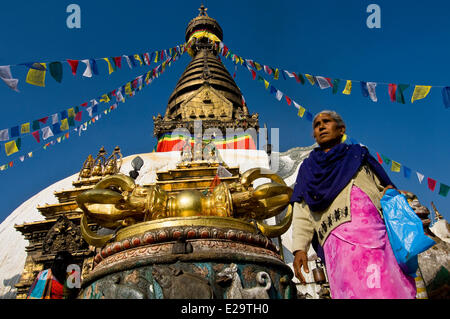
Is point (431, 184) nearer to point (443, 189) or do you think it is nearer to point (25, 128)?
point (443, 189)

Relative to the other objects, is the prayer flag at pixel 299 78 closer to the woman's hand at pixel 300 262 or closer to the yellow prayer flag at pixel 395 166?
the yellow prayer flag at pixel 395 166

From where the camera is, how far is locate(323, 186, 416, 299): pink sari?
144 cm

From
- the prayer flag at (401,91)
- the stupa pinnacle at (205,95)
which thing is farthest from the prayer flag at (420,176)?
the stupa pinnacle at (205,95)

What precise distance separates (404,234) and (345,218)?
0.96 feet

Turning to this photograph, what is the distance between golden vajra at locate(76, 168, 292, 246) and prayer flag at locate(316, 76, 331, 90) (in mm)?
4470

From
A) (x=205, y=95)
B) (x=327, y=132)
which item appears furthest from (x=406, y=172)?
(x=205, y=95)

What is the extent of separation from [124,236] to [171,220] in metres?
0.34

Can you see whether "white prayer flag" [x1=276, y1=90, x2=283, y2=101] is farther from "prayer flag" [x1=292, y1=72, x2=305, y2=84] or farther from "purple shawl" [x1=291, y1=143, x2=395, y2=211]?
"purple shawl" [x1=291, y1=143, x2=395, y2=211]

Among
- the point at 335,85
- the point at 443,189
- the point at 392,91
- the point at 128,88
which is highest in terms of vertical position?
the point at 128,88

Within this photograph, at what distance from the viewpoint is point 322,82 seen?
20.5ft

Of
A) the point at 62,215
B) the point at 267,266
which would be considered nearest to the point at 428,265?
the point at 267,266

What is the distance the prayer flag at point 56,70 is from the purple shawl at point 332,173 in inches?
172

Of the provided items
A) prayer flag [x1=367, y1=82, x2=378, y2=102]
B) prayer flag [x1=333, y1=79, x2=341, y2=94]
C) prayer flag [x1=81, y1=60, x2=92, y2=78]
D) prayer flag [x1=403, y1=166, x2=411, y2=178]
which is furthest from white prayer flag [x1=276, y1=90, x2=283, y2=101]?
prayer flag [x1=81, y1=60, x2=92, y2=78]
